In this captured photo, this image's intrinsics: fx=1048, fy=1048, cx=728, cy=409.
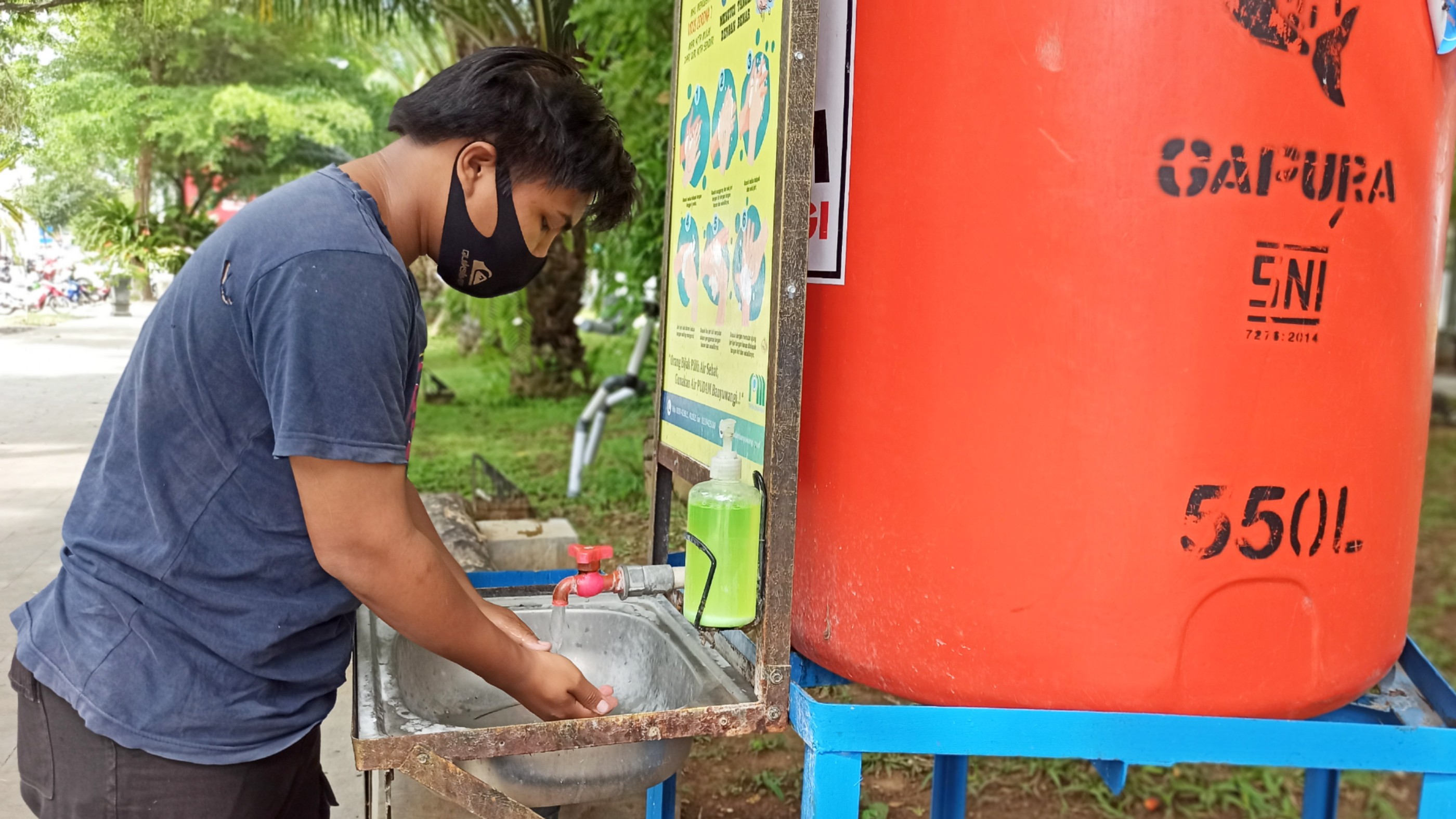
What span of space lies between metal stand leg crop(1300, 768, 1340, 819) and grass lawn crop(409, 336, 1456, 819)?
53.8 inches

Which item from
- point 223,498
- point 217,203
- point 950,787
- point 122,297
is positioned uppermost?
point 217,203

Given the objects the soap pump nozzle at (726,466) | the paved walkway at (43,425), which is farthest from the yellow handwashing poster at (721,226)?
the paved walkway at (43,425)

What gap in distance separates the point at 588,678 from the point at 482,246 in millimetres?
951

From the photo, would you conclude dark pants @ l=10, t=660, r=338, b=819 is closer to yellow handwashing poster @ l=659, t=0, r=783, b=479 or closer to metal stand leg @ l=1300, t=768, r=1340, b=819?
yellow handwashing poster @ l=659, t=0, r=783, b=479

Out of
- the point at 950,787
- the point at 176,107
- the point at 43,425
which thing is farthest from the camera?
the point at 176,107

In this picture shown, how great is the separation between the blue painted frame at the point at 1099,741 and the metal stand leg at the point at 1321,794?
0.54 m

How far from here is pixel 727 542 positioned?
1541mm

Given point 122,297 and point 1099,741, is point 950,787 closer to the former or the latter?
point 1099,741

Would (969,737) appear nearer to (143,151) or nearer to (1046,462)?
(1046,462)

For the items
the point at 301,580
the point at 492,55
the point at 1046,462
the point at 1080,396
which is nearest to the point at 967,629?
the point at 1046,462

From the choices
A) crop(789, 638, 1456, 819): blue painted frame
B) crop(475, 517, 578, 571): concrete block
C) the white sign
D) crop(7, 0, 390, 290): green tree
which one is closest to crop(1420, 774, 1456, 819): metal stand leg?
crop(789, 638, 1456, 819): blue painted frame

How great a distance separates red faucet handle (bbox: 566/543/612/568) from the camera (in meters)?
1.75

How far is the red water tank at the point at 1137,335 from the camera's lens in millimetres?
1422

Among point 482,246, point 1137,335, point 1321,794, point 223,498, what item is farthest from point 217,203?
point 1321,794
